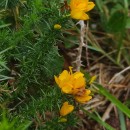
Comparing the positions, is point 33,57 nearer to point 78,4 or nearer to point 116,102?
point 78,4

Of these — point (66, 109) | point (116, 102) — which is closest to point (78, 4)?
point (66, 109)

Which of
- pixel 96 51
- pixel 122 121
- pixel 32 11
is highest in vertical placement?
pixel 32 11

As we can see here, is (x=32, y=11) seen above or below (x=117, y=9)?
above

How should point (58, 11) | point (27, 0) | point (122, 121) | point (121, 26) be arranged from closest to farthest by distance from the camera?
point (58, 11) < point (27, 0) < point (122, 121) < point (121, 26)

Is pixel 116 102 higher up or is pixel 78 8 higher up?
pixel 78 8

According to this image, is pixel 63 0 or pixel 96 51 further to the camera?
pixel 96 51

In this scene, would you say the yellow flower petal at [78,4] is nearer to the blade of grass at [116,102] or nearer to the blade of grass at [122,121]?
the blade of grass at [116,102]

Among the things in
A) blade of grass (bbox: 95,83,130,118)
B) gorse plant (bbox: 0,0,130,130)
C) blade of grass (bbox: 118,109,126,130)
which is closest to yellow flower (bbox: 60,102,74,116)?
gorse plant (bbox: 0,0,130,130)

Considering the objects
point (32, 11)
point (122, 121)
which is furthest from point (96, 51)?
point (32, 11)

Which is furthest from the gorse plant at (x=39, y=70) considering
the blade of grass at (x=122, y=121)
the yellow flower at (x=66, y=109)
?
the blade of grass at (x=122, y=121)

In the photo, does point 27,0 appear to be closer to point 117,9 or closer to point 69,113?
point 69,113
